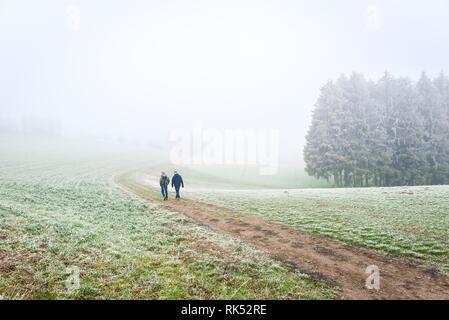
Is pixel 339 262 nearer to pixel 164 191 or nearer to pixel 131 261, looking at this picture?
pixel 131 261

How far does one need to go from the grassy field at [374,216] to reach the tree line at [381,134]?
22.2 metres

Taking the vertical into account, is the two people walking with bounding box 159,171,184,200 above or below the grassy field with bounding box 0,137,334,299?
above

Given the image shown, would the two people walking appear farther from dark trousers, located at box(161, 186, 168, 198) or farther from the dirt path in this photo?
the dirt path

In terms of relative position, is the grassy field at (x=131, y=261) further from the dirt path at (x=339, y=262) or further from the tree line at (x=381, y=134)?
the tree line at (x=381, y=134)

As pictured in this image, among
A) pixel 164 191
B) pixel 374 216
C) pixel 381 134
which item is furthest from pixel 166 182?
pixel 381 134

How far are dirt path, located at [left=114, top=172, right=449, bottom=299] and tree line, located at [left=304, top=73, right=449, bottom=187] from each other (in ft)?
118

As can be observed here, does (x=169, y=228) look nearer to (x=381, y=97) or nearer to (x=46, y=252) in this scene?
(x=46, y=252)

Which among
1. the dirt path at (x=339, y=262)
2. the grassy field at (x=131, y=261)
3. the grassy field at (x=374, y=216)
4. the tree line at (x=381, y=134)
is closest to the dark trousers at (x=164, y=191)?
the grassy field at (x=374, y=216)

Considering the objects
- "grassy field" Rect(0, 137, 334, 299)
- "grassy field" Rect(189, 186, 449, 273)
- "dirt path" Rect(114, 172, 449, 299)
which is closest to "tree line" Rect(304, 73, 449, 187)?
"grassy field" Rect(189, 186, 449, 273)

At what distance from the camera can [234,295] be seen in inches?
449

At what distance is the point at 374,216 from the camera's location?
76.1 feet

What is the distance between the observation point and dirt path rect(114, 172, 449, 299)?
480 inches

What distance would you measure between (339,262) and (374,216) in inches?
389

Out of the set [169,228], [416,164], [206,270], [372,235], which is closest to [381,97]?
[416,164]
